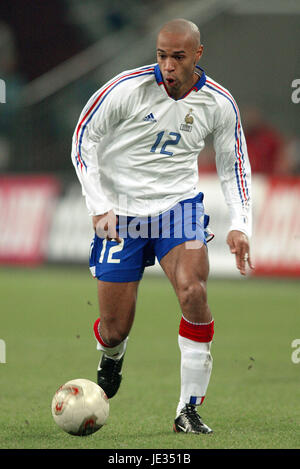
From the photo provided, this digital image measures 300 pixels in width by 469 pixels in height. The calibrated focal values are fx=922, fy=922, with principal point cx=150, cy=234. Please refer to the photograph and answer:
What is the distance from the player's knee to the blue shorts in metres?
0.36

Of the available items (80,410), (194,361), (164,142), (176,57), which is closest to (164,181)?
(164,142)

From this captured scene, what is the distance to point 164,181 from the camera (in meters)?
5.71

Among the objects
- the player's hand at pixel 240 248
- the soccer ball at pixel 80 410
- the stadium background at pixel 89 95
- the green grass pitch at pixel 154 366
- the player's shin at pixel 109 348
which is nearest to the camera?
the soccer ball at pixel 80 410

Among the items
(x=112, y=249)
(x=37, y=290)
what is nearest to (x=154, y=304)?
(x=37, y=290)

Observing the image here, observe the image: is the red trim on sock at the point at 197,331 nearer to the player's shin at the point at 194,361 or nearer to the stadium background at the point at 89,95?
the player's shin at the point at 194,361

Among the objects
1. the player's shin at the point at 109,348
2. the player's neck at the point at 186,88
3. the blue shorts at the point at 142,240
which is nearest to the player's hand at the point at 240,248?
the blue shorts at the point at 142,240

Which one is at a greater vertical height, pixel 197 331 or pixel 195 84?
pixel 195 84

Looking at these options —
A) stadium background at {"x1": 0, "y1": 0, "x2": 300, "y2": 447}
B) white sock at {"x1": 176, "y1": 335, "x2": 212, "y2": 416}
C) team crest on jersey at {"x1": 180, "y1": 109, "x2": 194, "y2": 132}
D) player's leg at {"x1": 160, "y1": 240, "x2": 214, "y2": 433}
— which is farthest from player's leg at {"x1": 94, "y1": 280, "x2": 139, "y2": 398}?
stadium background at {"x1": 0, "y1": 0, "x2": 300, "y2": 447}

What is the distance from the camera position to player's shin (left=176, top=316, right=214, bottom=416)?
534 centimetres

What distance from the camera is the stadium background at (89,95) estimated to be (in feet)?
47.2

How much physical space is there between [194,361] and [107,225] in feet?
3.08

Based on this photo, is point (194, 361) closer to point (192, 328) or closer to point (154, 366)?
point (192, 328)

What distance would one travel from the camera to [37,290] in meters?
13.4
